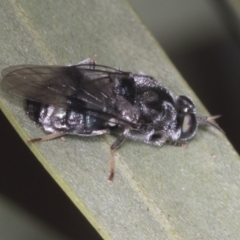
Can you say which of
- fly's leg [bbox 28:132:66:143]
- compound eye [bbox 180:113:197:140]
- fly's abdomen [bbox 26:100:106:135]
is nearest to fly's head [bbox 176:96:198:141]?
compound eye [bbox 180:113:197:140]

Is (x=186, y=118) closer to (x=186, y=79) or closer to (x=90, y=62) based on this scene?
(x=90, y=62)

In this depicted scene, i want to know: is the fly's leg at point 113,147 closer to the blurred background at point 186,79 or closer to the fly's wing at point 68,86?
the fly's wing at point 68,86

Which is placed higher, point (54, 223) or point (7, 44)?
point (7, 44)

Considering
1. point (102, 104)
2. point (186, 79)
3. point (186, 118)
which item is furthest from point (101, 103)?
point (186, 79)

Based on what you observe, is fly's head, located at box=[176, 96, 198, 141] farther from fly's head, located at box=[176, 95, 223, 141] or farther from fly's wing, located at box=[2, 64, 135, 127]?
fly's wing, located at box=[2, 64, 135, 127]

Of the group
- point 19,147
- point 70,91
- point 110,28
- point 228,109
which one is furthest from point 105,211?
point 228,109

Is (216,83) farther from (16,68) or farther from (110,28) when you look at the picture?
(16,68)
